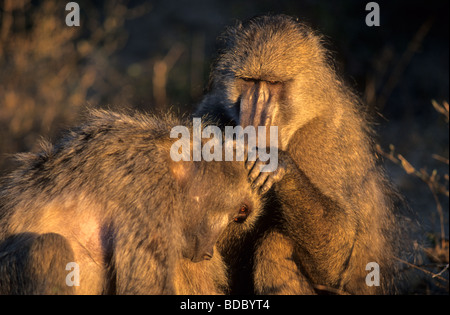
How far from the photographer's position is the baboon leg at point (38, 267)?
225 cm

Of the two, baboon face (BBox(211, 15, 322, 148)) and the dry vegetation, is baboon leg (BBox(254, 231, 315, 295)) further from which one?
the dry vegetation

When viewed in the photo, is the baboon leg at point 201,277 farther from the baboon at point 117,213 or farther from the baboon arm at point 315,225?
the baboon arm at point 315,225

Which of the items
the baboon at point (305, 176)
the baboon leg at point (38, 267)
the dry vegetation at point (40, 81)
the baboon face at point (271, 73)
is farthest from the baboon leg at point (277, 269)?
the dry vegetation at point (40, 81)

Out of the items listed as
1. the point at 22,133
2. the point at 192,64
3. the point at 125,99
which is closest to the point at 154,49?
the point at 192,64

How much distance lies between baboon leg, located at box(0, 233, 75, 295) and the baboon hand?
0.78 metres

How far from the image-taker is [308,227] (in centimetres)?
282

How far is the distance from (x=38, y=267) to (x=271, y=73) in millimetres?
1468

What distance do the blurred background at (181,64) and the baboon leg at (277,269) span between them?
5.95 ft

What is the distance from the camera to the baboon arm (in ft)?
9.10

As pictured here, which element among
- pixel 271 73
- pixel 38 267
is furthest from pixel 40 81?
pixel 38 267

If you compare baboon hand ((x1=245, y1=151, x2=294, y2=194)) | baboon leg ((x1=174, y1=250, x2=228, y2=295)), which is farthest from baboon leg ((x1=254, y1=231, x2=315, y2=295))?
baboon hand ((x1=245, y1=151, x2=294, y2=194))

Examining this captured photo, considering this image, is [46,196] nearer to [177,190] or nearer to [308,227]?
[177,190]

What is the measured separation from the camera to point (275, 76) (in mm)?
3088

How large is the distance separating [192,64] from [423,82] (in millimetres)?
2504
